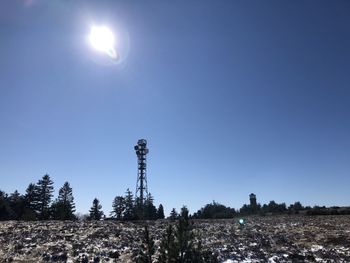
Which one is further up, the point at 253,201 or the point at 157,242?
the point at 253,201

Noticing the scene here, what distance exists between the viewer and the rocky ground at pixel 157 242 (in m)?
25.1

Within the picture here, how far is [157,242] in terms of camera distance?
28719 millimetres

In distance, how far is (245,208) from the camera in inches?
3435

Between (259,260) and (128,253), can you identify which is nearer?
(259,260)

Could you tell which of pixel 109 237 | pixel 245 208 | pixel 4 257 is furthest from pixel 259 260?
pixel 245 208

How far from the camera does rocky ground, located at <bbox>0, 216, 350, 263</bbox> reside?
25.1 metres

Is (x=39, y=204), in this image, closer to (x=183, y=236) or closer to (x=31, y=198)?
(x=31, y=198)

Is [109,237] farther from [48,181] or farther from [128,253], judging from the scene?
[48,181]

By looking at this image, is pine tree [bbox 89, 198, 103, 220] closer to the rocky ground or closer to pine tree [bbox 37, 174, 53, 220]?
pine tree [bbox 37, 174, 53, 220]

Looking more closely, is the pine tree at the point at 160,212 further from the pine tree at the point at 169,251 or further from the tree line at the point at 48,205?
the pine tree at the point at 169,251

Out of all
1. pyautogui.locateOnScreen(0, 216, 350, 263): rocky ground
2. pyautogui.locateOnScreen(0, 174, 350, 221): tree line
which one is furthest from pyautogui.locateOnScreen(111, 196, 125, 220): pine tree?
pyautogui.locateOnScreen(0, 216, 350, 263): rocky ground

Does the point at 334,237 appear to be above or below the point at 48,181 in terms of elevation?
below

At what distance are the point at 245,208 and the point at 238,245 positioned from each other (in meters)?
59.8

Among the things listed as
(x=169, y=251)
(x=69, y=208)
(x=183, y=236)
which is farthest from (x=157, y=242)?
(x=69, y=208)
